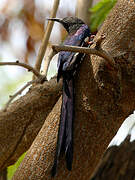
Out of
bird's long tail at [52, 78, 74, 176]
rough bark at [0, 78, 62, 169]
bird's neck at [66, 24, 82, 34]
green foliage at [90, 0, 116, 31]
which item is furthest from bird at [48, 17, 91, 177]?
green foliage at [90, 0, 116, 31]

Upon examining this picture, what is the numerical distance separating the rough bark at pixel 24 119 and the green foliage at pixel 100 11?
0.86 meters

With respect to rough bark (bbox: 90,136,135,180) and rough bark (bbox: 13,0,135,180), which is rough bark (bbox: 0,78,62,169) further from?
rough bark (bbox: 90,136,135,180)

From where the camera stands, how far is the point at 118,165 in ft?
4.43

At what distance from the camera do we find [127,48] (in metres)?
2.01

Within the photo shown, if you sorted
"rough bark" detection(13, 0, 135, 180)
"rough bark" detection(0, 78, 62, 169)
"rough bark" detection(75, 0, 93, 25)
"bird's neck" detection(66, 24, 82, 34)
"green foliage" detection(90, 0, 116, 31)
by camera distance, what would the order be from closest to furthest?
"rough bark" detection(13, 0, 135, 180), "rough bark" detection(0, 78, 62, 169), "bird's neck" detection(66, 24, 82, 34), "green foliage" detection(90, 0, 116, 31), "rough bark" detection(75, 0, 93, 25)

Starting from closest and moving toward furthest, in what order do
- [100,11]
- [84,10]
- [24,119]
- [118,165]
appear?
[118,165] < [24,119] < [100,11] < [84,10]

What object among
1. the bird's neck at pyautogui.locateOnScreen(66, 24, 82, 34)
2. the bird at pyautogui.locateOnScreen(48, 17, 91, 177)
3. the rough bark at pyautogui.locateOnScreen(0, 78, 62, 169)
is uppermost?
the bird's neck at pyautogui.locateOnScreen(66, 24, 82, 34)

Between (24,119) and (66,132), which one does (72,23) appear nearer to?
(24,119)

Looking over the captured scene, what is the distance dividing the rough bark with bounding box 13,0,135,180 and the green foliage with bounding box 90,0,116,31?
105 cm

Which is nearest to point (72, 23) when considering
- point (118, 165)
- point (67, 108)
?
point (67, 108)

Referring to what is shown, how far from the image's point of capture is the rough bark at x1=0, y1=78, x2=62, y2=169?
8.04 feet

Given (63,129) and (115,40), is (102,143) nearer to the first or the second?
(63,129)

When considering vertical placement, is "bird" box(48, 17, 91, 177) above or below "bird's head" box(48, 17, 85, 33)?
below

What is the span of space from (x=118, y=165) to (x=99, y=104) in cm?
71
